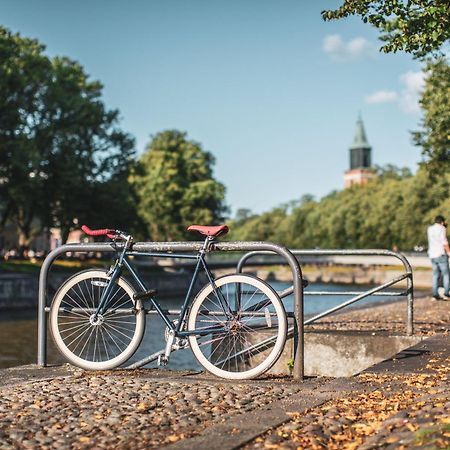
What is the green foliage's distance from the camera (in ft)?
222

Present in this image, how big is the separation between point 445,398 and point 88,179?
157ft

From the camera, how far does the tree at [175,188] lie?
76562mm

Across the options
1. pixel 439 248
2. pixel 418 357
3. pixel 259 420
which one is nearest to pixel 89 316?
pixel 259 420

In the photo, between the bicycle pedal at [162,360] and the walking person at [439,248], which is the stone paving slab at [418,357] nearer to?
the bicycle pedal at [162,360]

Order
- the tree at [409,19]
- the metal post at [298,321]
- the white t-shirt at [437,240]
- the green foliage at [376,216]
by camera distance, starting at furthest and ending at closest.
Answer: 1. the green foliage at [376,216]
2. the white t-shirt at [437,240]
3. the tree at [409,19]
4. the metal post at [298,321]

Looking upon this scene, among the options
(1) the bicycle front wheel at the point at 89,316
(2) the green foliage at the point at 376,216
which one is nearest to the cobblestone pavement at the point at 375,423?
(1) the bicycle front wheel at the point at 89,316

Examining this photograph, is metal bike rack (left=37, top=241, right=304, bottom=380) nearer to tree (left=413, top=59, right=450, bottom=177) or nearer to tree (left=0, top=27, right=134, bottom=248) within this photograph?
tree (left=413, top=59, right=450, bottom=177)

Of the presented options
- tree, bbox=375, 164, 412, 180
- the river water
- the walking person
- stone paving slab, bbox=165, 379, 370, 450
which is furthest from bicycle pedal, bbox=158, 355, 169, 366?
tree, bbox=375, 164, 412, 180

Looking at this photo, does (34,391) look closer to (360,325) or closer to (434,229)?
(360,325)

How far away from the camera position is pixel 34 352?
1884 cm

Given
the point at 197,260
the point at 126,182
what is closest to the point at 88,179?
the point at 126,182

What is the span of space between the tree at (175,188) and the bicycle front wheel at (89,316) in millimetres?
66044

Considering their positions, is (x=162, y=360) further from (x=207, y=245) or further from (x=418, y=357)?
(x=418, y=357)

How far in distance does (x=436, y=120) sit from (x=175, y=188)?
176 feet
